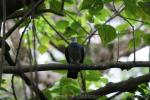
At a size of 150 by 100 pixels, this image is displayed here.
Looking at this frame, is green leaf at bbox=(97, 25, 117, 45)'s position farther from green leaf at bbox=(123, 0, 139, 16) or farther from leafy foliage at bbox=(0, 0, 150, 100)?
green leaf at bbox=(123, 0, 139, 16)

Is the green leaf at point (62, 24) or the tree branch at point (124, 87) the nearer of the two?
the tree branch at point (124, 87)

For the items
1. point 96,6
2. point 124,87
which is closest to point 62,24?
point 96,6

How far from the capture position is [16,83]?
252 inches

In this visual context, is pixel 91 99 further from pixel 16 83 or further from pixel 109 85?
pixel 16 83

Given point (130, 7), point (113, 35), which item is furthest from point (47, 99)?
point (130, 7)

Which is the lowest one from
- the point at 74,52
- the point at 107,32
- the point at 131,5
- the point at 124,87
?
the point at 124,87

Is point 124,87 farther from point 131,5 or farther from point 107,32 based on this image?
point 131,5

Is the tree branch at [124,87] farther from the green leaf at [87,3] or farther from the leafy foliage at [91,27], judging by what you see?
the green leaf at [87,3]

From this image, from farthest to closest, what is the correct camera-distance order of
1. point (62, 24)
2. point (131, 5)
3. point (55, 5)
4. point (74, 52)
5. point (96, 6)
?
point (74, 52)
point (62, 24)
point (55, 5)
point (96, 6)
point (131, 5)

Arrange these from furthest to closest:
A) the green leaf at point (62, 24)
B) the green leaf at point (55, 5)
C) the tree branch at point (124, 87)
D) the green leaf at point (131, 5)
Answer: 1. the green leaf at point (62, 24)
2. the green leaf at point (55, 5)
3. the tree branch at point (124, 87)
4. the green leaf at point (131, 5)

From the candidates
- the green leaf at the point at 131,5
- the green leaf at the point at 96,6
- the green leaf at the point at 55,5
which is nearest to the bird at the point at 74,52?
the green leaf at the point at 55,5

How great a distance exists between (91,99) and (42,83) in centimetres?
314

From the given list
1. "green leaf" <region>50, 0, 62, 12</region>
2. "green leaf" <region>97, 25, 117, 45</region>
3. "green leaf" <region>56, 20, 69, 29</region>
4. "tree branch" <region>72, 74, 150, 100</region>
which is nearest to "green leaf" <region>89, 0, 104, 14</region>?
"green leaf" <region>97, 25, 117, 45</region>

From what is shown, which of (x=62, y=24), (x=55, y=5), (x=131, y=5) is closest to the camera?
(x=131, y=5)
